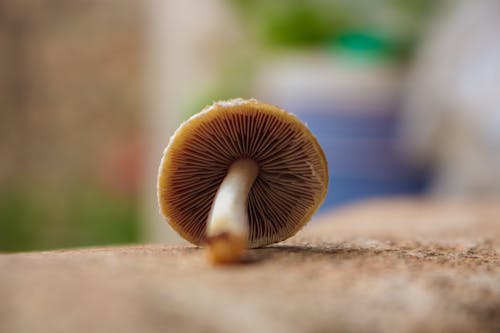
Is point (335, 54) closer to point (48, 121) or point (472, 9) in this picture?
point (472, 9)

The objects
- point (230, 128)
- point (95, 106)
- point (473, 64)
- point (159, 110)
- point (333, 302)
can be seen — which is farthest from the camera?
point (159, 110)

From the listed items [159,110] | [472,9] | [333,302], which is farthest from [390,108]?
[333,302]

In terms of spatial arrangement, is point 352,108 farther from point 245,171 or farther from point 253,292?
point 253,292

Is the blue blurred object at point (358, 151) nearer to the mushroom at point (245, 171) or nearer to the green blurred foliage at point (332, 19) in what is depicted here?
the green blurred foliage at point (332, 19)

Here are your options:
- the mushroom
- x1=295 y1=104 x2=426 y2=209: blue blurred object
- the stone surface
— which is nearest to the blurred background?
x1=295 y1=104 x2=426 y2=209: blue blurred object

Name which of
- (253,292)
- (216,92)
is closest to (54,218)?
(216,92)

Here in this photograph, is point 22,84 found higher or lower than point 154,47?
lower
